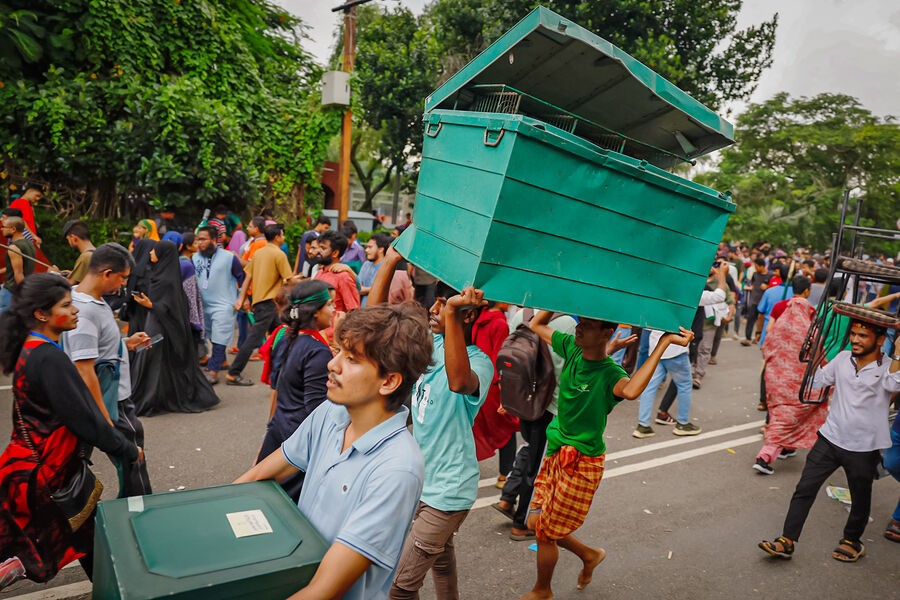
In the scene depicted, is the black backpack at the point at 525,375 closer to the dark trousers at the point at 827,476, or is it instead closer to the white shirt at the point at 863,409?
the dark trousers at the point at 827,476

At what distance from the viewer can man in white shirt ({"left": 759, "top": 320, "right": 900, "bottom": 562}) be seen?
441cm

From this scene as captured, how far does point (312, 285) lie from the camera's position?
358cm

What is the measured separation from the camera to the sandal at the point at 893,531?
5008 millimetres

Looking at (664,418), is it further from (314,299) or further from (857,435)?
(314,299)

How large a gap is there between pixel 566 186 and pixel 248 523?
1.53 metres

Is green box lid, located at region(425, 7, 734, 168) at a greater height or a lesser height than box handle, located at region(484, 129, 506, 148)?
greater

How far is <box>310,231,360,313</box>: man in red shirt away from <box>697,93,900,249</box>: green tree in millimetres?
27360

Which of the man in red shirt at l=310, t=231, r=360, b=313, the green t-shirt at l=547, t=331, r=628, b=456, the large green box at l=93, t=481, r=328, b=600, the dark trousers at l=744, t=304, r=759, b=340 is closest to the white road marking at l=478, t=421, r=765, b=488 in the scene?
the green t-shirt at l=547, t=331, r=628, b=456

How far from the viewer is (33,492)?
9.44 feet

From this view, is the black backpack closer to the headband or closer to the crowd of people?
the crowd of people

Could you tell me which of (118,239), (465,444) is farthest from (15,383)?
(118,239)

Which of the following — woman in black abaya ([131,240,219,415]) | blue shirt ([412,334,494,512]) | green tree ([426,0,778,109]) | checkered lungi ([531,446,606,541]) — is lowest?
woman in black abaya ([131,240,219,415])

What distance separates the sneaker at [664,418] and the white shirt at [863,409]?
10.0 ft

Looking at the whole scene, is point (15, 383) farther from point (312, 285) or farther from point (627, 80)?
point (627, 80)
